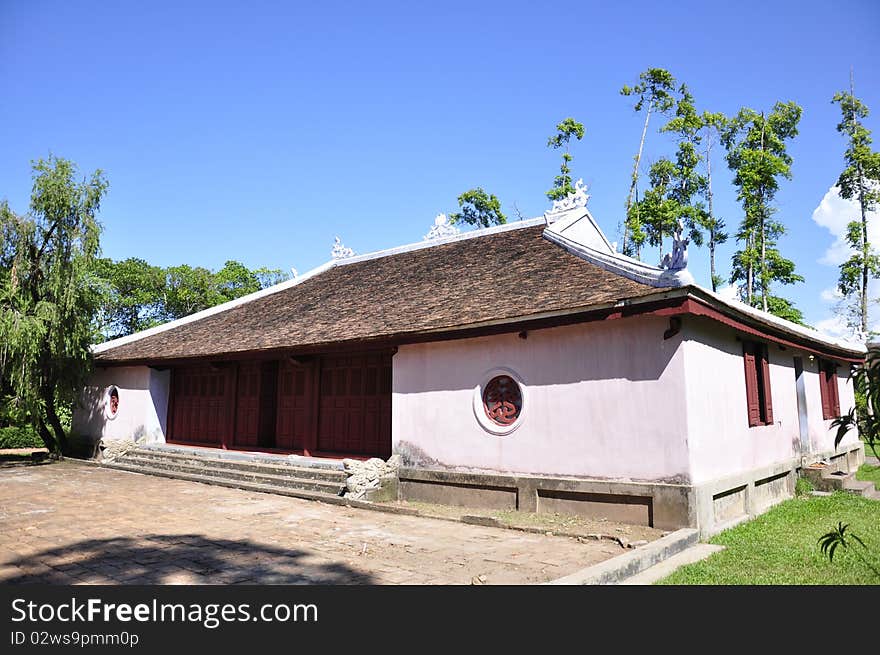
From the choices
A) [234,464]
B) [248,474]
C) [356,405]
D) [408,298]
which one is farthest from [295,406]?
[408,298]

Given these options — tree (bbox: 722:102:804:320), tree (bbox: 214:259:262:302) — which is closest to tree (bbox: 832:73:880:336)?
tree (bbox: 722:102:804:320)

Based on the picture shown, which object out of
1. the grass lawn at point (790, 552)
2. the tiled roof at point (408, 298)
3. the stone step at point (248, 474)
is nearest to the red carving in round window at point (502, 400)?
the tiled roof at point (408, 298)

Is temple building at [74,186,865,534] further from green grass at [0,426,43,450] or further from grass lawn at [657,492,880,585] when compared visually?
green grass at [0,426,43,450]

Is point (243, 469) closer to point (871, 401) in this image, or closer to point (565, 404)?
point (565, 404)

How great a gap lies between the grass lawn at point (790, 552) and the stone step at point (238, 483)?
5.85 metres

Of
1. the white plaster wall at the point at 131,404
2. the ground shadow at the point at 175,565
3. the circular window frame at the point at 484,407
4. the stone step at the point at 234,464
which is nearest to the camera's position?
the ground shadow at the point at 175,565

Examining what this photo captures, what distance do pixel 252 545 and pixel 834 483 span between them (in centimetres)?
1046

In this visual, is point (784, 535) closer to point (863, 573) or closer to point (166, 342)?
point (863, 573)

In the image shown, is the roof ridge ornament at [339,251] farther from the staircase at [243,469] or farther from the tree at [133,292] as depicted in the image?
the tree at [133,292]

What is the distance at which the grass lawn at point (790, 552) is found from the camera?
570 centimetres

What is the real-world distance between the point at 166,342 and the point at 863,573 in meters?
16.0

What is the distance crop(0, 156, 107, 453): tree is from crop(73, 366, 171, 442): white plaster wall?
1.75 metres

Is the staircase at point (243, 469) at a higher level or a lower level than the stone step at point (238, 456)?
lower

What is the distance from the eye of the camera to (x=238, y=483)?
39.7 ft
